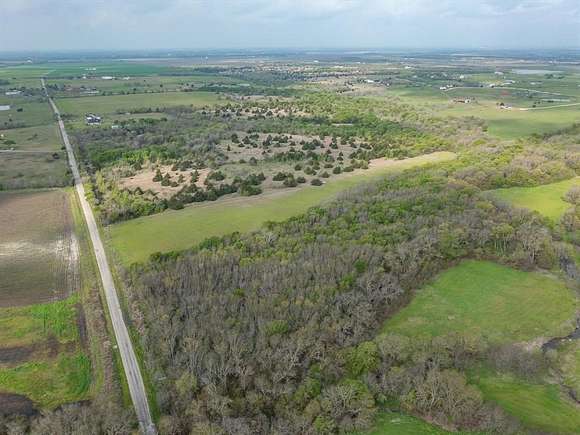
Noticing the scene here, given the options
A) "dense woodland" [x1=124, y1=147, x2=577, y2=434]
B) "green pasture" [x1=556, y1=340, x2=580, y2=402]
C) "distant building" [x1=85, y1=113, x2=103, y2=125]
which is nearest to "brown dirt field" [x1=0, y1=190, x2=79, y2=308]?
"dense woodland" [x1=124, y1=147, x2=577, y2=434]

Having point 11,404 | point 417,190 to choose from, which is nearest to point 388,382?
point 11,404

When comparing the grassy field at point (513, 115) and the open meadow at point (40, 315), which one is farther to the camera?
the grassy field at point (513, 115)

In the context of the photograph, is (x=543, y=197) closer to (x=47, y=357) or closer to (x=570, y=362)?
(x=570, y=362)

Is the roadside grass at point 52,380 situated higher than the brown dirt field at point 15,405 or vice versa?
the roadside grass at point 52,380

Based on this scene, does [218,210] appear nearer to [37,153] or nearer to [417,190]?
[417,190]

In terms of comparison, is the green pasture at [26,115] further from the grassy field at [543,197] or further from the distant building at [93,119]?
the grassy field at [543,197]

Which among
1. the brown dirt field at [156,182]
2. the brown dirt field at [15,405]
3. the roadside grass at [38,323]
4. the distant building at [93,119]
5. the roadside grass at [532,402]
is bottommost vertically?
the roadside grass at [532,402]

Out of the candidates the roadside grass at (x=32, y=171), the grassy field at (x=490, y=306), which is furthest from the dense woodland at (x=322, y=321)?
the roadside grass at (x=32, y=171)
